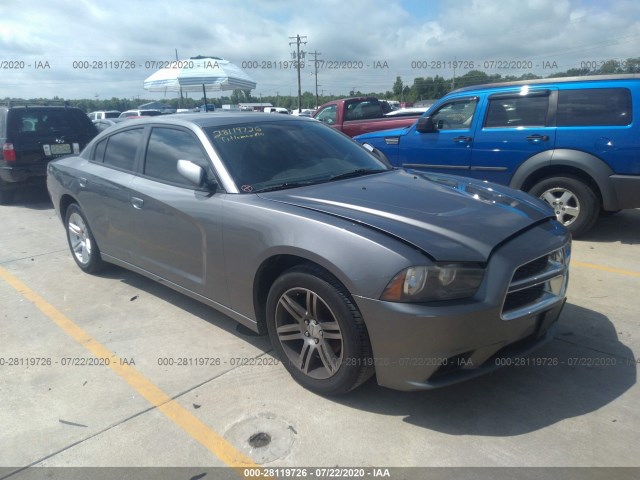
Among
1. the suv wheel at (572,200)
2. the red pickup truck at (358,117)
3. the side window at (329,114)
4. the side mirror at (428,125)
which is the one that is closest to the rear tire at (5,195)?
the red pickup truck at (358,117)

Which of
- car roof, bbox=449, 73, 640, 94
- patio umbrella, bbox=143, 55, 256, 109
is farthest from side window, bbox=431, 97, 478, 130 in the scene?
patio umbrella, bbox=143, 55, 256, 109

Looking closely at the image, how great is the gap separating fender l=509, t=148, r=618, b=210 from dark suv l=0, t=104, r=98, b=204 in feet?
26.1

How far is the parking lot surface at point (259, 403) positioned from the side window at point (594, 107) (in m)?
2.17

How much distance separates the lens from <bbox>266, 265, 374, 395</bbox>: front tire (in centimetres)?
260

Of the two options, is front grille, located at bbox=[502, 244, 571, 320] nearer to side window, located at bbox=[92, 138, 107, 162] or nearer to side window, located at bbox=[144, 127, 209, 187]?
side window, located at bbox=[144, 127, 209, 187]

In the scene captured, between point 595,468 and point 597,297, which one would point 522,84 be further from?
point 595,468

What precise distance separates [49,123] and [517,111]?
8.15 metres

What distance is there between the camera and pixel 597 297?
4160 mm

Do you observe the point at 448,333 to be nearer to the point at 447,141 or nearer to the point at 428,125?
the point at 447,141

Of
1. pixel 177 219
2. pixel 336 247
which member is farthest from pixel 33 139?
pixel 336 247

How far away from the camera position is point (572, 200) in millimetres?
5820

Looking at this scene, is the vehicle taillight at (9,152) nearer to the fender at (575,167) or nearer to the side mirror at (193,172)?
the side mirror at (193,172)

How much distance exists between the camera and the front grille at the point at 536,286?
2.57 meters

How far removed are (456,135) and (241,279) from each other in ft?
14.7
